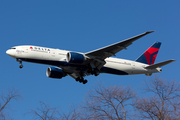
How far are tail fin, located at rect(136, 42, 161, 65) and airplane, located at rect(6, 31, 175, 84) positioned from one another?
1.66 m

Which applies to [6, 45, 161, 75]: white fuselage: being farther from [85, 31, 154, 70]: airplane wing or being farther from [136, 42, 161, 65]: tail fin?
[136, 42, 161, 65]: tail fin

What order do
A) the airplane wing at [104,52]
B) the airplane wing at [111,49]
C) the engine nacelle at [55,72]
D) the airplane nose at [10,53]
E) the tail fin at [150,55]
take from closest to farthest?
1. the airplane wing at [111,49]
2. the airplane wing at [104,52]
3. the airplane nose at [10,53]
4. the engine nacelle at [55,72]
5. the tail fin at [150,55]

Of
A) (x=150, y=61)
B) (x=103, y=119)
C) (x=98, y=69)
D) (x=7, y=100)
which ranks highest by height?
(x=150, y=61)

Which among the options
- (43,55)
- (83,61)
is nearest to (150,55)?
(83,61)

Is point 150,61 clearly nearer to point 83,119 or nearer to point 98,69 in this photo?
point 98,69

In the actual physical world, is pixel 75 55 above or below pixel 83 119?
above

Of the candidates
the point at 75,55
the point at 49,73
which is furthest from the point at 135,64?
the point at 49,73

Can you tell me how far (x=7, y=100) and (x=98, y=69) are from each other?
13407 millimetres

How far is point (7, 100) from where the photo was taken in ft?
76.2

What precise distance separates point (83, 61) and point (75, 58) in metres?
1.36

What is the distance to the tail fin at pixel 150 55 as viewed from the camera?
126 feet

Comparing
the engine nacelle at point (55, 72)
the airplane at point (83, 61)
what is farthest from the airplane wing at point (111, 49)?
the engine nacelle at point (55, 72)

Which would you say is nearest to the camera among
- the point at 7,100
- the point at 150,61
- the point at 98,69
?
the point at 7,100

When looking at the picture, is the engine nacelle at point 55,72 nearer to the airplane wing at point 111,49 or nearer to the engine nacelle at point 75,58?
the engine nacelle at point 75,58
